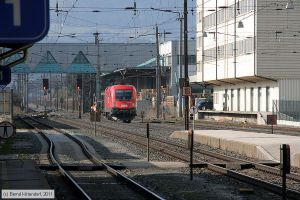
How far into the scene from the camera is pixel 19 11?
2738mm

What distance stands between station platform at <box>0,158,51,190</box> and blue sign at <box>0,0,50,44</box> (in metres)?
9.14

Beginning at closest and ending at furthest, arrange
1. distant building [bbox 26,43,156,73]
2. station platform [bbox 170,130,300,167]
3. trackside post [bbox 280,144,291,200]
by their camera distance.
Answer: trackside post [bbox 280,144,291,200] → station platform [bbox 170,130,300,167] → distant building [bbox 26,43,156,73]

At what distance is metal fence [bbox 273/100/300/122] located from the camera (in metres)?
56.8

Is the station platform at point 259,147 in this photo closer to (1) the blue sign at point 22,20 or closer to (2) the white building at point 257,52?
(1) the blue sign at point 22,20

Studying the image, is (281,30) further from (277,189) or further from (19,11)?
(19,11)

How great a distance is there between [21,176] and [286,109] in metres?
45.8

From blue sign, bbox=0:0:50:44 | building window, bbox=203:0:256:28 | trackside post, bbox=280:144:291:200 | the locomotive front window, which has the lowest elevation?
trackside post, bbox=280:144:291:200

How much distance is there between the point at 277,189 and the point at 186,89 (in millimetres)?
21633

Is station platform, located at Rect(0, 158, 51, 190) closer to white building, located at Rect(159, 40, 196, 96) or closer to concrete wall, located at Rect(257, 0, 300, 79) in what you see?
concrete wall, located at Rect(257, 0, 300, 79)

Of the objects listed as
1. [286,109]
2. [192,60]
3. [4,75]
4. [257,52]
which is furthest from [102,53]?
[4,75]

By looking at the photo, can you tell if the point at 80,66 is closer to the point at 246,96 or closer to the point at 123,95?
the point at 123,95

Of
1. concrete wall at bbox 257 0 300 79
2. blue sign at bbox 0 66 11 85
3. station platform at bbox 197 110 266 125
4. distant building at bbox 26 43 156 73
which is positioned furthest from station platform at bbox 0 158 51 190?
distant building at bbox 26 43 156 73

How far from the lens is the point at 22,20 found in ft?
9.02

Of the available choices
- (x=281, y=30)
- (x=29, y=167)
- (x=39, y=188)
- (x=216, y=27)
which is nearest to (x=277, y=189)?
(x=39, y=188)
